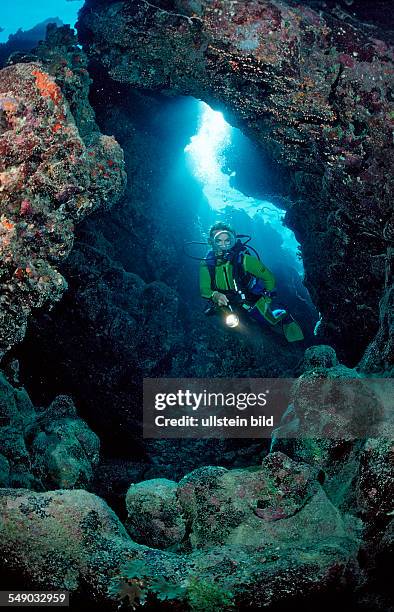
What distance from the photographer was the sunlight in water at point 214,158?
13031 mm

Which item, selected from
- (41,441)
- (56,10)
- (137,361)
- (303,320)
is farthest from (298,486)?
(56,10)

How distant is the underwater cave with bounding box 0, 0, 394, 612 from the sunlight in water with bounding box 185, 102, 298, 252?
131 inches

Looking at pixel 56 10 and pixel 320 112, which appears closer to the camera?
pixel 320 112

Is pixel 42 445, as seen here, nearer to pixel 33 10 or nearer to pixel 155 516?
pixel 155 516

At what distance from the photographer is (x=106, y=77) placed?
792cm

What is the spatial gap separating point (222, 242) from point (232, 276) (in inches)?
26.3

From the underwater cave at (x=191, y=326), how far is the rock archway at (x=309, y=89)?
3 cm

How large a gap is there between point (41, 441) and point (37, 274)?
2.00 metres

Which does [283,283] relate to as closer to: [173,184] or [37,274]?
[173,184]

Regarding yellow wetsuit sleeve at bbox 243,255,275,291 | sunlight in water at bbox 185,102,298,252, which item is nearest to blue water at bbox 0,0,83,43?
sunlight in water at bbox 185,102,298,252

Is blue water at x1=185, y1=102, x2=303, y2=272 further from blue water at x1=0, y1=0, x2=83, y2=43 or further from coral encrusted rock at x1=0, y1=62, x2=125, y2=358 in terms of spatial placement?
blue water at x1=0, y1=0, x2=83, y2=43

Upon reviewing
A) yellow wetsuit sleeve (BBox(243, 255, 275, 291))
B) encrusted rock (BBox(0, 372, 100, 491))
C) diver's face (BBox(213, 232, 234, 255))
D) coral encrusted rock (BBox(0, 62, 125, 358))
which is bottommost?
encrusted rock (BBox(0, 372, 100, 491))

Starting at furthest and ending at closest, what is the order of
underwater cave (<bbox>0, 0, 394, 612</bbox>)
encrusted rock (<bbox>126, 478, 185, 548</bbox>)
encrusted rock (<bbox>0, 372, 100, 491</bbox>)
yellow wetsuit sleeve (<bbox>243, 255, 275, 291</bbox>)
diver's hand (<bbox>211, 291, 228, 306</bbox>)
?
1. yellow wetsuit sleeve (<bbox>243, 255, 275, 291</bbox>)
2. diver's hand (<bbox>211, 291, 228, 306</bbox>)
3. encrusted rock (<bbox>0, 372, 100, 491</bbox>)
4. encrusted rock (<bbox>126, 478, 185, 548</bbox>)
5. underwater cave (<bbox>0, 0, 394, 612</bbox>)

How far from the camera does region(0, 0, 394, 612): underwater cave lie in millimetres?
2494
